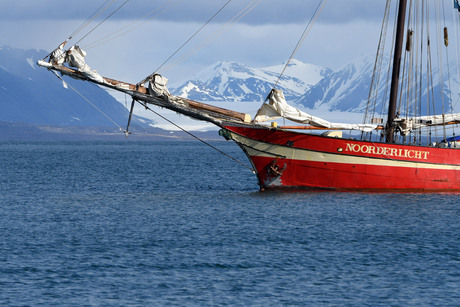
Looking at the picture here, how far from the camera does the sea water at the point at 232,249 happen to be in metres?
28.9

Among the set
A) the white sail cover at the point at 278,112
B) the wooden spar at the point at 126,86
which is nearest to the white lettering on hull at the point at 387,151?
the white sail cover at the point at 278,112

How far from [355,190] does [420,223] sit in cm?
1021

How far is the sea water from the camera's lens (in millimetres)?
28938

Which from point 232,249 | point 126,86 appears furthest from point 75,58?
point 232,249

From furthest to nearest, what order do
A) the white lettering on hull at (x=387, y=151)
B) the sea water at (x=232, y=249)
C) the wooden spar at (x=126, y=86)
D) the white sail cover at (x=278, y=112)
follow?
the white sail cover at (x=278, y=112)
the white lettering on hull at (x=387, y=151)
the wooden spar at (x=126, y=86)
the sea water at (x=232, y=249)

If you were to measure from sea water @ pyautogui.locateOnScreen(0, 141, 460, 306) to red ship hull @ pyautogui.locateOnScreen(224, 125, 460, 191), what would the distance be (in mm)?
937

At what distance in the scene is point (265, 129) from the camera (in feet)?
172

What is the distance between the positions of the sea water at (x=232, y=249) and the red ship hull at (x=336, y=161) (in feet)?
3.07

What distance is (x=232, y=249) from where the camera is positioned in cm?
3688

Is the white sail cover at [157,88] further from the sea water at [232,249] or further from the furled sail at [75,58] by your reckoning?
the sea water at [232,249]

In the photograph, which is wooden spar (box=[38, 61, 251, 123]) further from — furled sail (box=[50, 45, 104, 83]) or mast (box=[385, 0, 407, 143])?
mast (box=[385, 0, 407, 143])

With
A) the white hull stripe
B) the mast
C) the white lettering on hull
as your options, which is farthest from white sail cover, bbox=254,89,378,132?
the mast

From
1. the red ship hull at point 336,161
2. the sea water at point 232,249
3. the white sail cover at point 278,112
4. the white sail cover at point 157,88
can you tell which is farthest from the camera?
the white sail cover at point 278,112

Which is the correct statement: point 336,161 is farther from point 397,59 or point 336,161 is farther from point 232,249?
point 232,249
